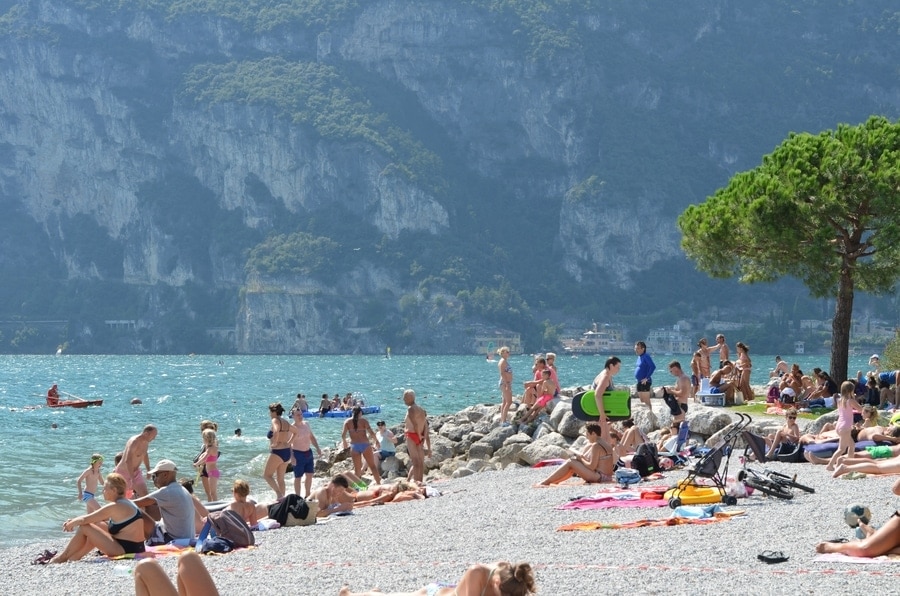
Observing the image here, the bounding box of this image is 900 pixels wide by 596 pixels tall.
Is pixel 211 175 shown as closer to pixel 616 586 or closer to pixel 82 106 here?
pixel 82 106

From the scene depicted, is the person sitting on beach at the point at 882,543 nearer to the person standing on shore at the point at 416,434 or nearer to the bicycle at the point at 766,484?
the bicycle at the point at 766,484

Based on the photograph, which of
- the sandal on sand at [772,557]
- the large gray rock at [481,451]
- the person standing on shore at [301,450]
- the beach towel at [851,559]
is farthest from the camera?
the large gray rock at [481,451]

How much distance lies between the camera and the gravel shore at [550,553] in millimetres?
8750

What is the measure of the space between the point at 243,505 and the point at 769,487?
233 inches

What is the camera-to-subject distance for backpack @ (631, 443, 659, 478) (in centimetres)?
1561

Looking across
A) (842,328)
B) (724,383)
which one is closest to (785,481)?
(724,383)

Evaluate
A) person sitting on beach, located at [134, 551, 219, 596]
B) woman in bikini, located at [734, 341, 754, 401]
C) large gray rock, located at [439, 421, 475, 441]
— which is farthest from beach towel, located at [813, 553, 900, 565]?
large gray rock, located at [439, 421, 475, 441]

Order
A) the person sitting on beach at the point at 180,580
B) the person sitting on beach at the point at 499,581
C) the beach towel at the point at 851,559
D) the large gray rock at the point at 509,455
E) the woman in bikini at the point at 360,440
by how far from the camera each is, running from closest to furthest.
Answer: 1. the person sitting on beach at the point at 499,581
2. the person sitting on beach at the point at 180,580
3. the beach towel at the point at 851,559
4. the woman in bikini at the point at 360,440
5. the large gray rock at the point at 509,455

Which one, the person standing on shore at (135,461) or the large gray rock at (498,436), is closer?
the person standing on shore at (135,461)

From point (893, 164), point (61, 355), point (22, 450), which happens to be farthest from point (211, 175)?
point (893, 164)

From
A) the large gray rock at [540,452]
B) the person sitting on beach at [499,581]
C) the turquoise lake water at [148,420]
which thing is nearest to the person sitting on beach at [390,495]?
the large gray rock at [540,452]

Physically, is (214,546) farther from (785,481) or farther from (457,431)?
(457,431)

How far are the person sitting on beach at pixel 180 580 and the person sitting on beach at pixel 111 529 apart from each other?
405cm

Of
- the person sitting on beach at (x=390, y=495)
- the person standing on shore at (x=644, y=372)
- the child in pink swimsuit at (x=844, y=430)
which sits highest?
the person standing on shore at (x=644, y=372)
